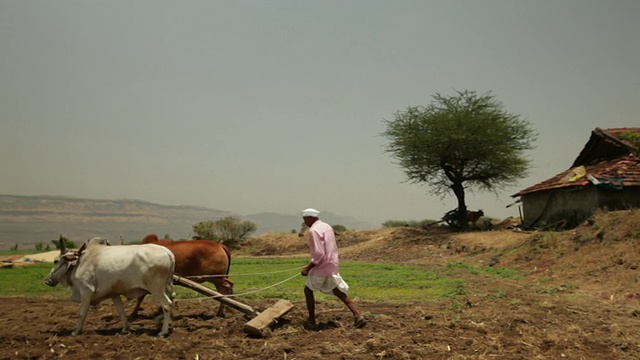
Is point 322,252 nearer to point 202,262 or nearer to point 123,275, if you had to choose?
point 202,262

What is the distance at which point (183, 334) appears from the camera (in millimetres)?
8039

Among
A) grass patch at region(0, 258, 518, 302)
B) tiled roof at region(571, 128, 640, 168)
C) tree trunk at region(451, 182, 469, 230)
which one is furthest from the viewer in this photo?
tree trunk at region(451, 182, 469, 230)

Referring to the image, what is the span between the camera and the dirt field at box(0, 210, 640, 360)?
682 centimetres

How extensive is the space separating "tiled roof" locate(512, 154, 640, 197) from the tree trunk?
8277 mm

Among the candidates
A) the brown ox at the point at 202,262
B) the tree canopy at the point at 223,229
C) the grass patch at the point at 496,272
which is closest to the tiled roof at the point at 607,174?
the grass patch at the point at 496,272

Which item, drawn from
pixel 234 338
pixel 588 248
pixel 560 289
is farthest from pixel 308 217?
pixel 588 248

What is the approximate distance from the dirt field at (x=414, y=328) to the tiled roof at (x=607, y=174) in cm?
812

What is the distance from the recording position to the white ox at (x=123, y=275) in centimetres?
813

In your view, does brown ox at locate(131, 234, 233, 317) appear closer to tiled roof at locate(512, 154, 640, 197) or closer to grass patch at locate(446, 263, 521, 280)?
grass patch at locate(446, 263, 521, 280)

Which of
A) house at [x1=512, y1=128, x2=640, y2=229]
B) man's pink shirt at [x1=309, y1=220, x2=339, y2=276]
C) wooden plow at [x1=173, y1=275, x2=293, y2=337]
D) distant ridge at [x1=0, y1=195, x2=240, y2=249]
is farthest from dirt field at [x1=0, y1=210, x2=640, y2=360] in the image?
distant ridge at [x1=0, y1=195, x2=240, y2=249]

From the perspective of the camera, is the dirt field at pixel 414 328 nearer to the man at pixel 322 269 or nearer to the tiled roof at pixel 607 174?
the man at pixel 322 269

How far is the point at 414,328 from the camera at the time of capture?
8.02 meters

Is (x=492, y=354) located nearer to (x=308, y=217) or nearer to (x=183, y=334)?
(x=308, y=217)

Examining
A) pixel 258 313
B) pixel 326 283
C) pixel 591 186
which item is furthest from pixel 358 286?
pixel 591 186
